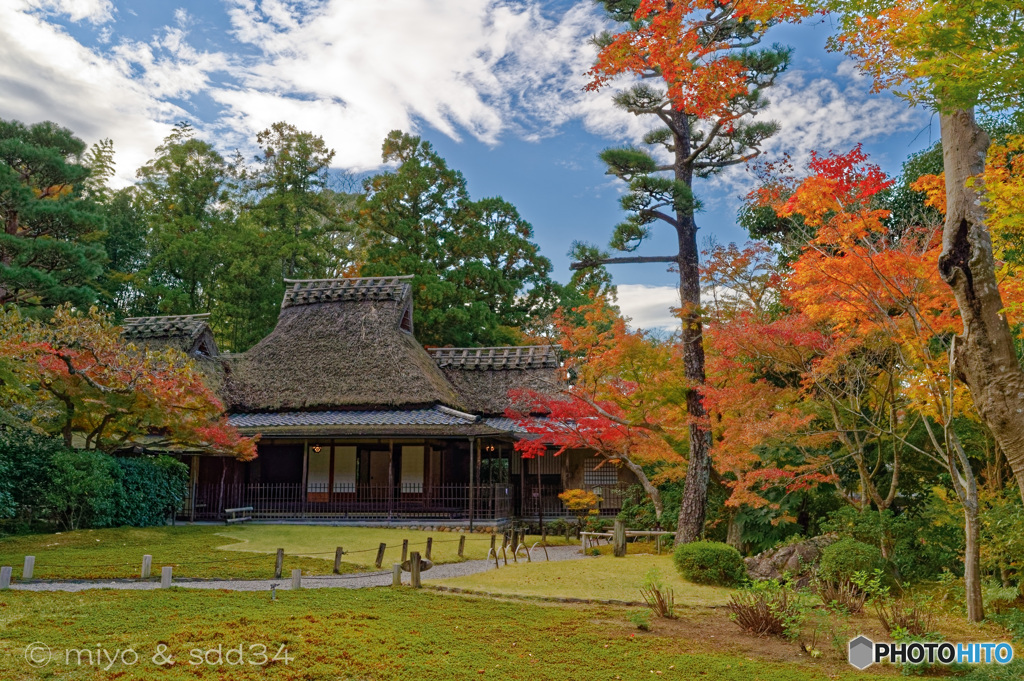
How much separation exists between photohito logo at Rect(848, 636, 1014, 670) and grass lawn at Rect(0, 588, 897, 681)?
318 millimetres

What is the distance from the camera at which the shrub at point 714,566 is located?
1127cm

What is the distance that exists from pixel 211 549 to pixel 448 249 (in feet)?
63.9

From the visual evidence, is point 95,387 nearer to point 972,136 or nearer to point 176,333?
point 176,333

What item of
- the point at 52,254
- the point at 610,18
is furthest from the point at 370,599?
the point at 52,254

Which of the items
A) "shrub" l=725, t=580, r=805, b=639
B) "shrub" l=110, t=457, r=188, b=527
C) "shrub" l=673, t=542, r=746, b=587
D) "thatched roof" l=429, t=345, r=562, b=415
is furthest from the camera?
"thatched roof" l=429, t=345, r=562, b=415

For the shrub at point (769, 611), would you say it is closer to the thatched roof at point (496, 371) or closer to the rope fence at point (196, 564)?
the rope fence at point (196, 564)

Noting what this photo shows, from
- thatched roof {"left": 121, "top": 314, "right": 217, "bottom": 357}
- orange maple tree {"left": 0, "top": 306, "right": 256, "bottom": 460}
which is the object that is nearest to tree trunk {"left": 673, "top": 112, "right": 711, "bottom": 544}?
orange maple tree {"left": 0, "top": 306, "right": 256, "bottom": 460}

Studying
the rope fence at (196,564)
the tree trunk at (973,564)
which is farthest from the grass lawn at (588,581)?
the tree trunk at (973,564)

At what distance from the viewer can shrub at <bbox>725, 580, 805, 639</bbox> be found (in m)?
7.57

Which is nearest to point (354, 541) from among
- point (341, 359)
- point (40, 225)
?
point (341, 359)

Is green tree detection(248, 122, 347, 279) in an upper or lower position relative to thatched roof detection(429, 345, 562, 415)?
upper

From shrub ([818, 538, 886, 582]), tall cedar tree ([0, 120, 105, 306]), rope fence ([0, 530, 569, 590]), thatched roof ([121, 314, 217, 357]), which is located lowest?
rope fence ([0, 530, 569, 590])

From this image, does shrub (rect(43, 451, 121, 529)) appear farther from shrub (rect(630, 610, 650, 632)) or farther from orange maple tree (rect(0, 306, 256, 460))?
shrub (rect(630, 610, 650, 632))

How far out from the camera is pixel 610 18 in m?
14.0
